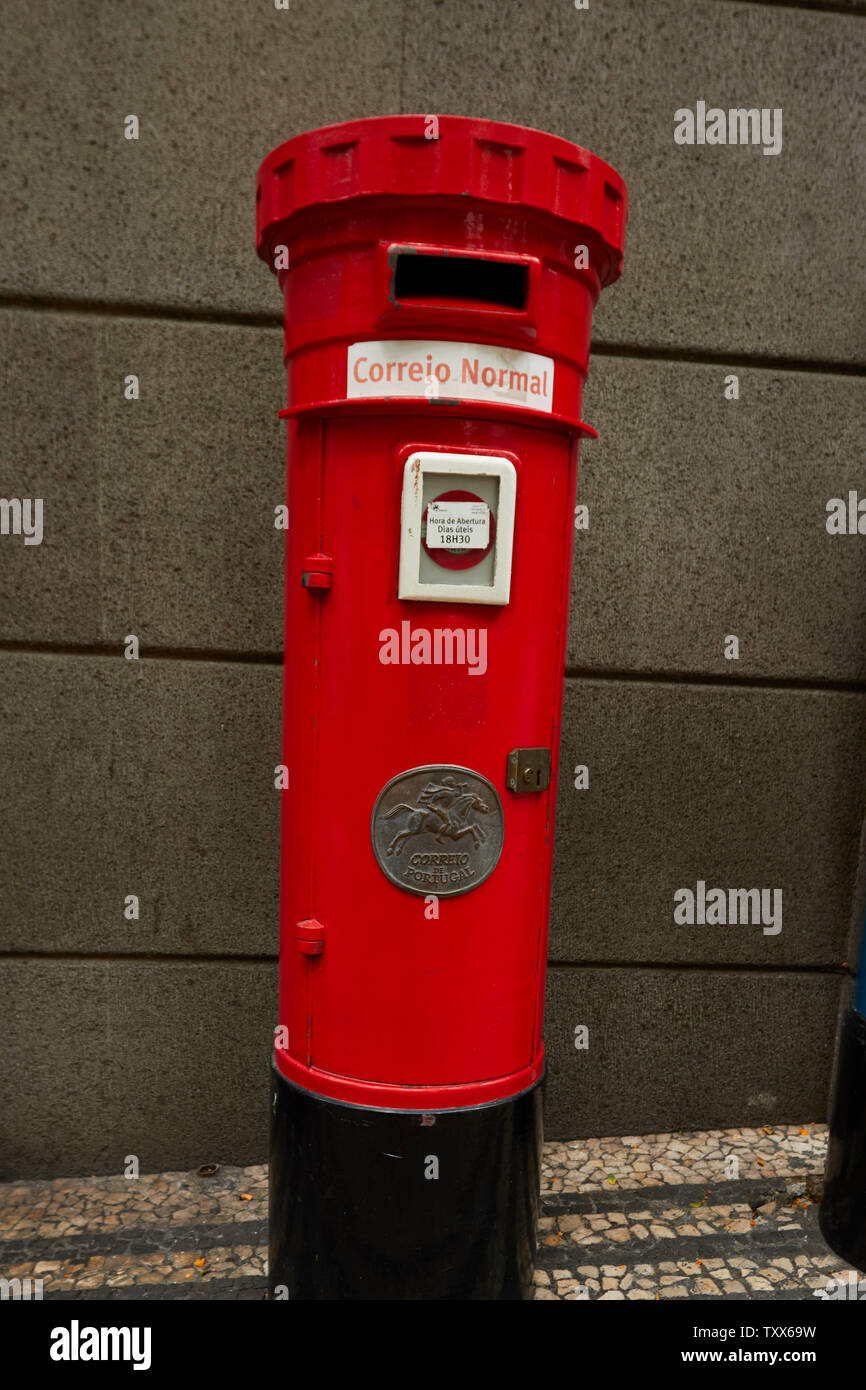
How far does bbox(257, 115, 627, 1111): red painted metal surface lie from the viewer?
1541 millimetres

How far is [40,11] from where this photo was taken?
8.25 feet

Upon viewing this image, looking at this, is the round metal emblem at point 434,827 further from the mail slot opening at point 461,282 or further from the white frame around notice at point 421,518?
the mail slot opening at point 461,282

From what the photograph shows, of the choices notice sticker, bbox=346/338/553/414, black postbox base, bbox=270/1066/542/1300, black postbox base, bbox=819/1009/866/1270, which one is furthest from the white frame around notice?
black postbox base, bbox=819/1009/866/1270

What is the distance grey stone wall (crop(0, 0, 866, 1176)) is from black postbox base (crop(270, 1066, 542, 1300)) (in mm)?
1000

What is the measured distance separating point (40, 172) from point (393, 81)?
109 cm

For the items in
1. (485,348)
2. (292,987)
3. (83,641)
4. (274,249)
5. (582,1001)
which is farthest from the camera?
(582,1001)

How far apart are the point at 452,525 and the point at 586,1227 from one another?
2225 millimetres

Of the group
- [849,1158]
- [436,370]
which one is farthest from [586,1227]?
[436,370]

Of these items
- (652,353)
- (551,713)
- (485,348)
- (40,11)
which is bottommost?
(551,713)

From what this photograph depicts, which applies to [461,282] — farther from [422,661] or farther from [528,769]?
[528,769]

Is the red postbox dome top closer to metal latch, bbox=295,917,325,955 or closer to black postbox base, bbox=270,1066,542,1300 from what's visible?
metal latch, bbox=295,917,325,955

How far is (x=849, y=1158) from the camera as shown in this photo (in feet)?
8.26
